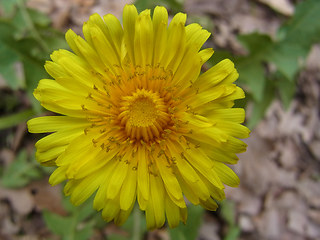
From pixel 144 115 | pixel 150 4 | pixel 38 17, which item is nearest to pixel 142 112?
pixel 144 115

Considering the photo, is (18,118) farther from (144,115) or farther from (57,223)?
(144,115)

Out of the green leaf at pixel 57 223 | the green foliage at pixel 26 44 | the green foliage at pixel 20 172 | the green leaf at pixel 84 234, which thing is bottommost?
the green foliage at pixel 20 172

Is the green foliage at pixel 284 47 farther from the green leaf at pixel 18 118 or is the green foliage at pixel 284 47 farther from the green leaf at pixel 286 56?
the green leaf at pixel 18 118

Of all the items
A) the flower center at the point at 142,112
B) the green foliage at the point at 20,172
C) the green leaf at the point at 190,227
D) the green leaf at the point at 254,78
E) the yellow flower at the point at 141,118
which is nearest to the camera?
the yellow flower at the point at 141,118

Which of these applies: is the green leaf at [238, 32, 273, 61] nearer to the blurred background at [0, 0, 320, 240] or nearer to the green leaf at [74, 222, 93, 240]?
the blurred background at [0, 0, 320, 240]

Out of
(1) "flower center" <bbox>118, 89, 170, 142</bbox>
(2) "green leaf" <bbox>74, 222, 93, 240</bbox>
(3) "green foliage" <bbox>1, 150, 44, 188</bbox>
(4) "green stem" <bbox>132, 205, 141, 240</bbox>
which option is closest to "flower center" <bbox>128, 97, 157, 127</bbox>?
(1) "flower center" <bbox>118, 89, 170, 142</bbox>

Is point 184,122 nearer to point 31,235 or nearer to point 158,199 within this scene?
point 158,199

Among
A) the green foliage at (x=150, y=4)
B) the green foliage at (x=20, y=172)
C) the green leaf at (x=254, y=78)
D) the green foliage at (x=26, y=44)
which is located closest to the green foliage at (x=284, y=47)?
the green leaf at (x=254, y=78)
